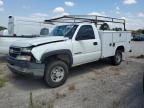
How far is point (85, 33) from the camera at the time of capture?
22.8ft

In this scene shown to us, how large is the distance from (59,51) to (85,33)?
1.53 m

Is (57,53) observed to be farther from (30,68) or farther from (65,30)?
(65,30)

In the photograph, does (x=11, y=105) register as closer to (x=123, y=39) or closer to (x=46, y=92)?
(x=46, y=92)

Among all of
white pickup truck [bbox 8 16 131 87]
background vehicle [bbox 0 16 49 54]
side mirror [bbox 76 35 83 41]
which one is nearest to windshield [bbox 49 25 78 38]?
white pickup truck [bbox 8 16 131 87]

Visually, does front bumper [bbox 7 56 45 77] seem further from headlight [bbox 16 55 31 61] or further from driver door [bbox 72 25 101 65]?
driver door [bbox 72 25 101 65]

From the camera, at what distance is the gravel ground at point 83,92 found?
15.3 feet

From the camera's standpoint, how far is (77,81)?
21.6ft

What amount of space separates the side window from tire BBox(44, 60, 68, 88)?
1.19m

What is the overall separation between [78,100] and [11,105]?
5.32 ft

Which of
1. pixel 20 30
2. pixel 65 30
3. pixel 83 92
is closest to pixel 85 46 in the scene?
→ pixel 65 30

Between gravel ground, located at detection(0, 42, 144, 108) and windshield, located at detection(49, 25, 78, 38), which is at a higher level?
windshield, located at detection(49, 25, 78, 38)

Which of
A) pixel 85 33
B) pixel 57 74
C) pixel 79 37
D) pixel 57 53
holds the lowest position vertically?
pixel 57 74

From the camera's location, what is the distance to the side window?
670 cm

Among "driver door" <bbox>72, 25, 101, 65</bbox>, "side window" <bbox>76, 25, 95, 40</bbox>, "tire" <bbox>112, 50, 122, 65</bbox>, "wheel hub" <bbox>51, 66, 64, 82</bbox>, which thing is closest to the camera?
"wheel hub" <bbox>51, 66, 64, 82</bbox>
